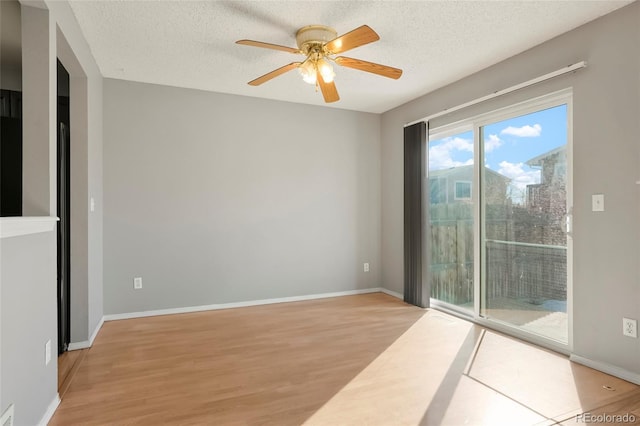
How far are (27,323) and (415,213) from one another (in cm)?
365

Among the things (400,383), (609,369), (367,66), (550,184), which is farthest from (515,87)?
(400,383)

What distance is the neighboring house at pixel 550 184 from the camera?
9.53ft

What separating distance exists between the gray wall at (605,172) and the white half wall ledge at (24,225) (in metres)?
3.45

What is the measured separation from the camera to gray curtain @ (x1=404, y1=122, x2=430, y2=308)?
4184 mm

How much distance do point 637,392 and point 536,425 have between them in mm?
893

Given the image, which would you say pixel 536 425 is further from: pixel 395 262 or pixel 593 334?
pixel 395 262

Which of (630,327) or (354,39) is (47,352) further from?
(630,327)

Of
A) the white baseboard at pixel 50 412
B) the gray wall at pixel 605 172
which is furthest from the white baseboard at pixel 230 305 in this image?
the gray wall at pixel 605 172

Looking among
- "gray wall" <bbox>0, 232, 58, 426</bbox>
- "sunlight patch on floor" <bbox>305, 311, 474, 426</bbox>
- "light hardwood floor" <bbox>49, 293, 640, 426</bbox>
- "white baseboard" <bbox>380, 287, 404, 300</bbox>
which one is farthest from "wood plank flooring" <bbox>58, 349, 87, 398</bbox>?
"white baseboard" <bbox>380, 287, 404, 300</bbox>

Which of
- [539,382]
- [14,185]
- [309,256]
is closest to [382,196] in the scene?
[309,256]

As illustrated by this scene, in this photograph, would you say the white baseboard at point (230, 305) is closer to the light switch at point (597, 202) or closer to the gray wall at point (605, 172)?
the gray wall at point (605, 172)

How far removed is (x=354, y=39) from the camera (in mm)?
2293

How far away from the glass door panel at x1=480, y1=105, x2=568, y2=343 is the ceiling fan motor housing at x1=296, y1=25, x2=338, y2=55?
1897 millimetres

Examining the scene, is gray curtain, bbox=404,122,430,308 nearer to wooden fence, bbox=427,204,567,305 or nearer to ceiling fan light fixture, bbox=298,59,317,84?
wooden fence, bbox=427,204,567,305
